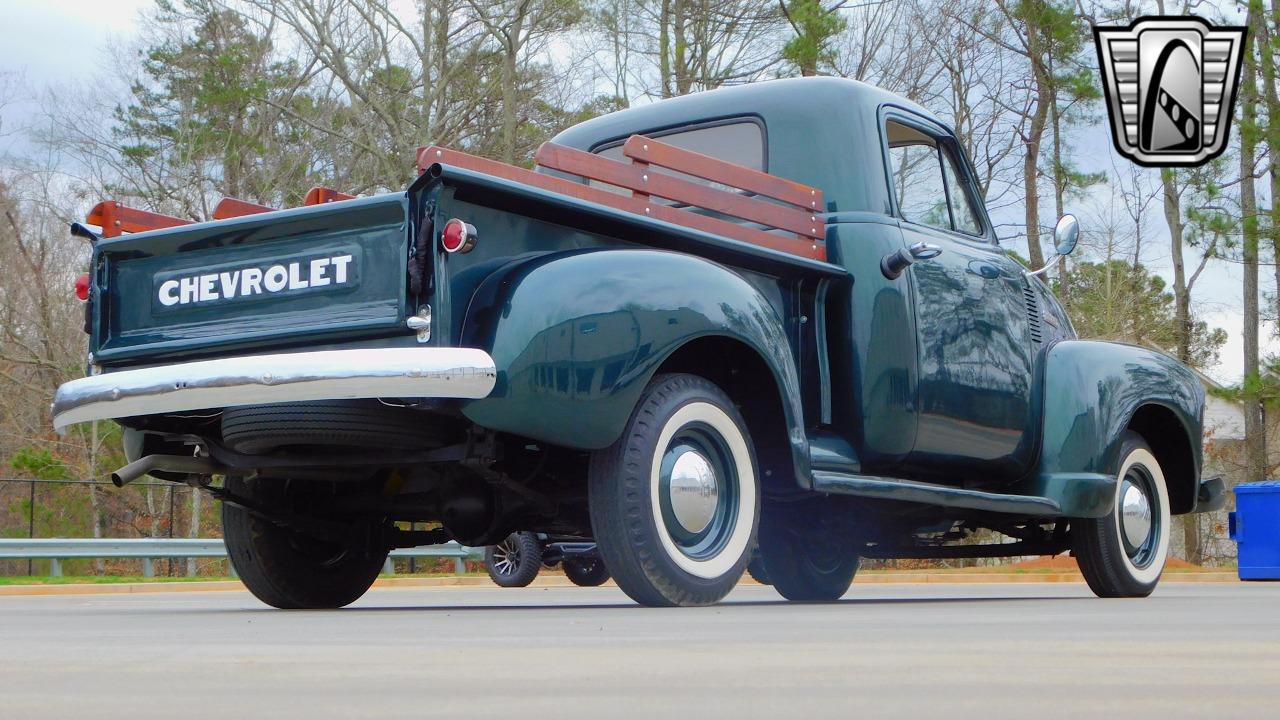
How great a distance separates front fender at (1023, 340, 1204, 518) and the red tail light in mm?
3554

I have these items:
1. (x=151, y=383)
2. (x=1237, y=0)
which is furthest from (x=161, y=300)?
(x=1237, y=0)

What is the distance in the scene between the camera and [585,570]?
13258mm

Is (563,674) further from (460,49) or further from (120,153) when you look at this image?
(120,153)

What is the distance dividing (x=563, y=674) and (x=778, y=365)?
3015 mm

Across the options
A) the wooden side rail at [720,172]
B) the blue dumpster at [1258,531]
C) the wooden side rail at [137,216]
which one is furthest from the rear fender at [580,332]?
the blue dumpster at [1258,531]

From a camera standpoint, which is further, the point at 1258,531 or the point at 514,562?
the point at 1258,531

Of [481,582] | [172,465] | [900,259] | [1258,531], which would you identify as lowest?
[481,582]

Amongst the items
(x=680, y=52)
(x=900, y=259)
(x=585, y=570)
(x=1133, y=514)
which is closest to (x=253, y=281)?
(x=900, y=259)

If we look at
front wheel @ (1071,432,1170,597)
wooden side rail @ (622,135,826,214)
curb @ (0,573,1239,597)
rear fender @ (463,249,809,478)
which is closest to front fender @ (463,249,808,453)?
rear fender @ (463,249,809,478)

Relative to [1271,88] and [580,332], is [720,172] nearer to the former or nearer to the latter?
[580,332]

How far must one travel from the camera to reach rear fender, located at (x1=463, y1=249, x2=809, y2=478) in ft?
16.1

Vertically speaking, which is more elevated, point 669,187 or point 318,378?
point 669,187

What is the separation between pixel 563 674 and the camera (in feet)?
9.31

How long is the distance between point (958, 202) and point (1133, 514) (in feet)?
6.02
